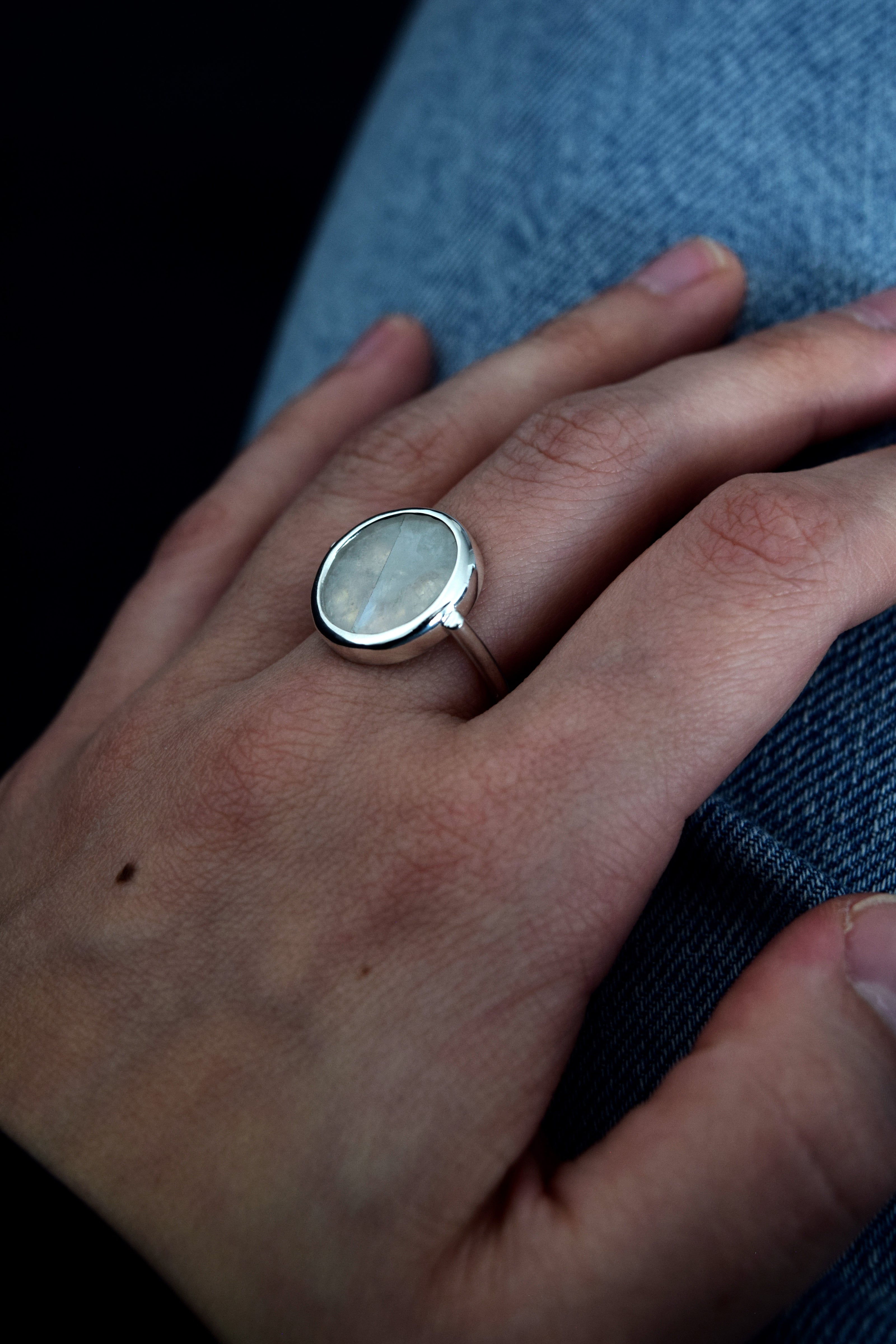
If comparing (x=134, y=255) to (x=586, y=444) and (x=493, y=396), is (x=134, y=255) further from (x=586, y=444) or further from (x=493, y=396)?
(x=586, y=444)

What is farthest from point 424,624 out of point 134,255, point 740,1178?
point 134,255

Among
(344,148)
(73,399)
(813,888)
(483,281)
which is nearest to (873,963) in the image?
(813,888)

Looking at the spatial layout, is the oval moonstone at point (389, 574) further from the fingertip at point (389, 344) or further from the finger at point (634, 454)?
the fingertip at point (389, 344)

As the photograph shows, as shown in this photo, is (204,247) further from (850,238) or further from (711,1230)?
(711,1230)

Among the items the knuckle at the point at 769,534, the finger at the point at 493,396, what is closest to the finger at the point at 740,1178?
the knuckle at the point at 769,534

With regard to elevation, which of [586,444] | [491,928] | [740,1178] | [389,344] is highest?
[389,344]

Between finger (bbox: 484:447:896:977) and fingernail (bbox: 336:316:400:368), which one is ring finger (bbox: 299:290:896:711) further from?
fingernail (bbox: 336:316:400:368)
